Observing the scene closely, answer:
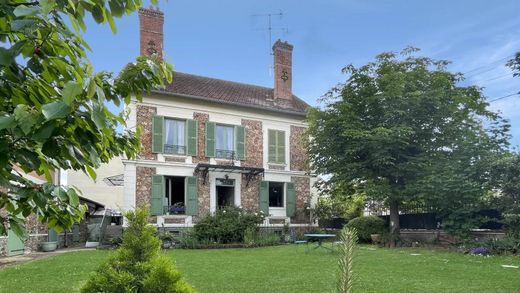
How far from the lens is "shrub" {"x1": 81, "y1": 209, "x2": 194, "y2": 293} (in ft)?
12.2

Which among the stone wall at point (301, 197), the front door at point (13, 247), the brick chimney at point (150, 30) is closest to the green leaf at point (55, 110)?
the front door at point (13, 247)

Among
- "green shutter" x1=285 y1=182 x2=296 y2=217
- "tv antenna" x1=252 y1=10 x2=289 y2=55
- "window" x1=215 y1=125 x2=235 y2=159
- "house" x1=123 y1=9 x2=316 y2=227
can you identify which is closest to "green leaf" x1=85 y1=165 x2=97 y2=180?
"house" x1=123 y1=9 x2=316 y2=227

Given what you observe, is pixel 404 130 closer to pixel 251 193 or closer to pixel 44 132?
pixel 251 193

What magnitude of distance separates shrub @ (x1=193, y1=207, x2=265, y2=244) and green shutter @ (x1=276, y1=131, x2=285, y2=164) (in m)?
4.58

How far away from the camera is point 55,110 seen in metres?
1.16

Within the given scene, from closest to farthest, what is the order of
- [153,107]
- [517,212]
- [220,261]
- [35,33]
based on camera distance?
[35,33], [220,261], [517,212], [153,107]

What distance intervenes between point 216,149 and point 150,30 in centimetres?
654

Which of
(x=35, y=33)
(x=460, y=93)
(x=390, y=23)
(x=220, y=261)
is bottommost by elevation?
(x=220, y=261)

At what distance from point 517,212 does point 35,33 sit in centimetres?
1494

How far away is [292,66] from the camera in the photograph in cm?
2545

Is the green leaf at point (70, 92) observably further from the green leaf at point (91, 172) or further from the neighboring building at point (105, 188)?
the neighboring building at point (105, 188)

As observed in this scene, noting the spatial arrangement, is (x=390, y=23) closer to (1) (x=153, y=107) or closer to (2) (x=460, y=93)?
(2) (x=460, y=93)

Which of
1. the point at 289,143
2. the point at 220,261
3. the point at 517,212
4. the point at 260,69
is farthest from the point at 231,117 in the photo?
the point at 517,212

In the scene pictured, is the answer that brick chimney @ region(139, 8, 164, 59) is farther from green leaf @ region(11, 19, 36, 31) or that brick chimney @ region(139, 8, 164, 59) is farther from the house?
green leaf @ region(11, 19, 36, 31)
